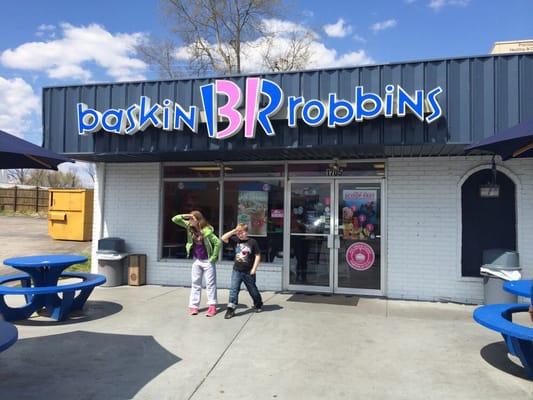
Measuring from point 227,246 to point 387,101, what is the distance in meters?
4.55

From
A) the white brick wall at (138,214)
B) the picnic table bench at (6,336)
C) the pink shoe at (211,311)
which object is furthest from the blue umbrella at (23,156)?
the white brick wall at (138,214)

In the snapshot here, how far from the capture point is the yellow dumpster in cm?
1933

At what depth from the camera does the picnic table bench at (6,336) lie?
12.6 feet

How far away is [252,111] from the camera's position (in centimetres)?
798

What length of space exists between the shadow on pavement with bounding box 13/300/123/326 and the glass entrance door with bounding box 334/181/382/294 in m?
4.15

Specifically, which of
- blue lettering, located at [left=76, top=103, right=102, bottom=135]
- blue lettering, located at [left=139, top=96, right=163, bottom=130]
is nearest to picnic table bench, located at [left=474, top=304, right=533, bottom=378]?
blue lettering, located at [left=139, top=96, right=163, bottom=130]

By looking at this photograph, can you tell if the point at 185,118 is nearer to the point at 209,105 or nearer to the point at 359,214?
the point at 209,105

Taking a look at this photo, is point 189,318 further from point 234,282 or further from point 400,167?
point 400,167

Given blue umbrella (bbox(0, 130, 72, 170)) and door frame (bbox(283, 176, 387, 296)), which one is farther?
door frame (bbox(283, 176, 387, 296))

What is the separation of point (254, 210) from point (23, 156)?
5.24 m

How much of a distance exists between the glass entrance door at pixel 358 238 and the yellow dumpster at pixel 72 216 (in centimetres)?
1350

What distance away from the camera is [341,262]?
9070 millimetres

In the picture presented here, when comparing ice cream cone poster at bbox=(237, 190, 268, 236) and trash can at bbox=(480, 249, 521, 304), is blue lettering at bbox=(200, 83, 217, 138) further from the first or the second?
trash can at bbox=(480, 249, 521, 304)

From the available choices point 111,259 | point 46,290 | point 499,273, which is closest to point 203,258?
point 46,290
